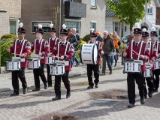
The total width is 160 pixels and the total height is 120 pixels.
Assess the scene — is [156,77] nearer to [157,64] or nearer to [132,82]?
[157,64]

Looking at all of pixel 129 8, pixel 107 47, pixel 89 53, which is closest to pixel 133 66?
pixel 89 53

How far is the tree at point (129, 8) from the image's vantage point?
28922 millimetres

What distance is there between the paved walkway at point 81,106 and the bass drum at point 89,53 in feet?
3.33

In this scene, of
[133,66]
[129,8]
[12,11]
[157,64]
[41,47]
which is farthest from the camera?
[129,8]

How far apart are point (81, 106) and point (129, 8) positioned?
19.8 metres

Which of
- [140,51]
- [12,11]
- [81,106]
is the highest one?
[12,11]

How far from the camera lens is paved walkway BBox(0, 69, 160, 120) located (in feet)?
30.3

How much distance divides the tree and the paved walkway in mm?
16374

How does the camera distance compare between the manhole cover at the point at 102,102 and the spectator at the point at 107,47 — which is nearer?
the manhole cover at the point at 102,102

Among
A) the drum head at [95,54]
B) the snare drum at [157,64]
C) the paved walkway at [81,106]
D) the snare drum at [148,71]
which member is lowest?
the paved walkway at [81,106]

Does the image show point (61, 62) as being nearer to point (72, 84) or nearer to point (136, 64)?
point (136, 64)

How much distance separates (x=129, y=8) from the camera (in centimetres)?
2917

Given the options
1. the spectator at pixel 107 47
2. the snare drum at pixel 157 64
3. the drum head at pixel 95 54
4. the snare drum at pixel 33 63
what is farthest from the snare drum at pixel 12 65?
the spectator at pixel 107 47

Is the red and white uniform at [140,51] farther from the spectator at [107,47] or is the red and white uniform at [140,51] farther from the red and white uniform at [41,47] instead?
the spectator at [107,47]
